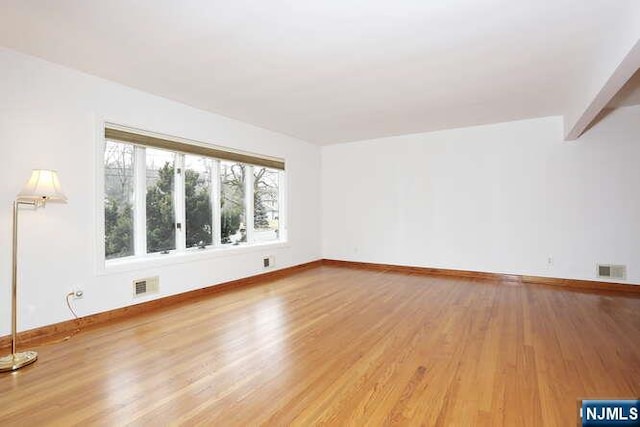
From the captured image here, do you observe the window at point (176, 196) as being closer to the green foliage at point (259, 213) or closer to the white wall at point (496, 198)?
the green foliage at point (259, 213)

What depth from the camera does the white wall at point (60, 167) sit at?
275 centimetres

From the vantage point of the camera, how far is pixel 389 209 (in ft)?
20.1

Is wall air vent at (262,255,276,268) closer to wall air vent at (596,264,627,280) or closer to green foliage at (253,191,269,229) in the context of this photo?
green foliage at (253,191,269,229)

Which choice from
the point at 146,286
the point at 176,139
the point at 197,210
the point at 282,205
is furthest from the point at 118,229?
the point at 282,205

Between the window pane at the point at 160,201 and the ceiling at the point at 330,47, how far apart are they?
0.80m

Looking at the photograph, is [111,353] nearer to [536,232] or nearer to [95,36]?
[95,36]

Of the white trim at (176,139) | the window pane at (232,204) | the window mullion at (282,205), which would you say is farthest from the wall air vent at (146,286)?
the window mullion at (282,205)

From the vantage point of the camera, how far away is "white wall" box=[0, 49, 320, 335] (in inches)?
108

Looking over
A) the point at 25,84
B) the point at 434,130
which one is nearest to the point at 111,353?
the point at 25,84

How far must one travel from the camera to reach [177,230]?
13.9ft

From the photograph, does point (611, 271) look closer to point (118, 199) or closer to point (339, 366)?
point (339, 366)

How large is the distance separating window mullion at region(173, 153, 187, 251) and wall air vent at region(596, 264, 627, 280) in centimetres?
575

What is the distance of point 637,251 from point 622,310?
1.33 meters

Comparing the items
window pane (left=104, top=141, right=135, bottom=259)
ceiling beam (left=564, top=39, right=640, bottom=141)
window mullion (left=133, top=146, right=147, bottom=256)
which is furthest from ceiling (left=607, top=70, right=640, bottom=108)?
window pane (left=104, top=141, right=135, bottom=259)
